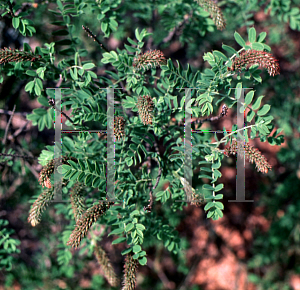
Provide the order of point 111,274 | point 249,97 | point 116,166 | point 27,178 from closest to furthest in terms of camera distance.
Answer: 1. point 249,97
2. point 116,166
3. point 111,274
4. point 27,178

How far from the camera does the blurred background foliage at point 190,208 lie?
2088mm

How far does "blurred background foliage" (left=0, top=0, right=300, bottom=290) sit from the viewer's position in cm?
209

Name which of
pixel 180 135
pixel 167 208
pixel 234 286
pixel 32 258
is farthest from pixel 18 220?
pixel 234 286

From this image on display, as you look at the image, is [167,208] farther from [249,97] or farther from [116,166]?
[249,97]

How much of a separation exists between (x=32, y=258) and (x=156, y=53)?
2552 millimetres

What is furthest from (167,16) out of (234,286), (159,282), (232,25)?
(234,286)

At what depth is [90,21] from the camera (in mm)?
2924

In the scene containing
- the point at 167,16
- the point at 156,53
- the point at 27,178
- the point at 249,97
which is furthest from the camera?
the point at 27,178

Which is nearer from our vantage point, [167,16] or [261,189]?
[167,16]

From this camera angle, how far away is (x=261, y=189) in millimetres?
3242

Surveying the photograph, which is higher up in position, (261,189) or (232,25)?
(232,25)

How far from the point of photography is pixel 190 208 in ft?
12.9

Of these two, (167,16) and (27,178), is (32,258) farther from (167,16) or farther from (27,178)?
(167,16)

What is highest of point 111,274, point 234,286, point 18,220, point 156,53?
point 156,53
